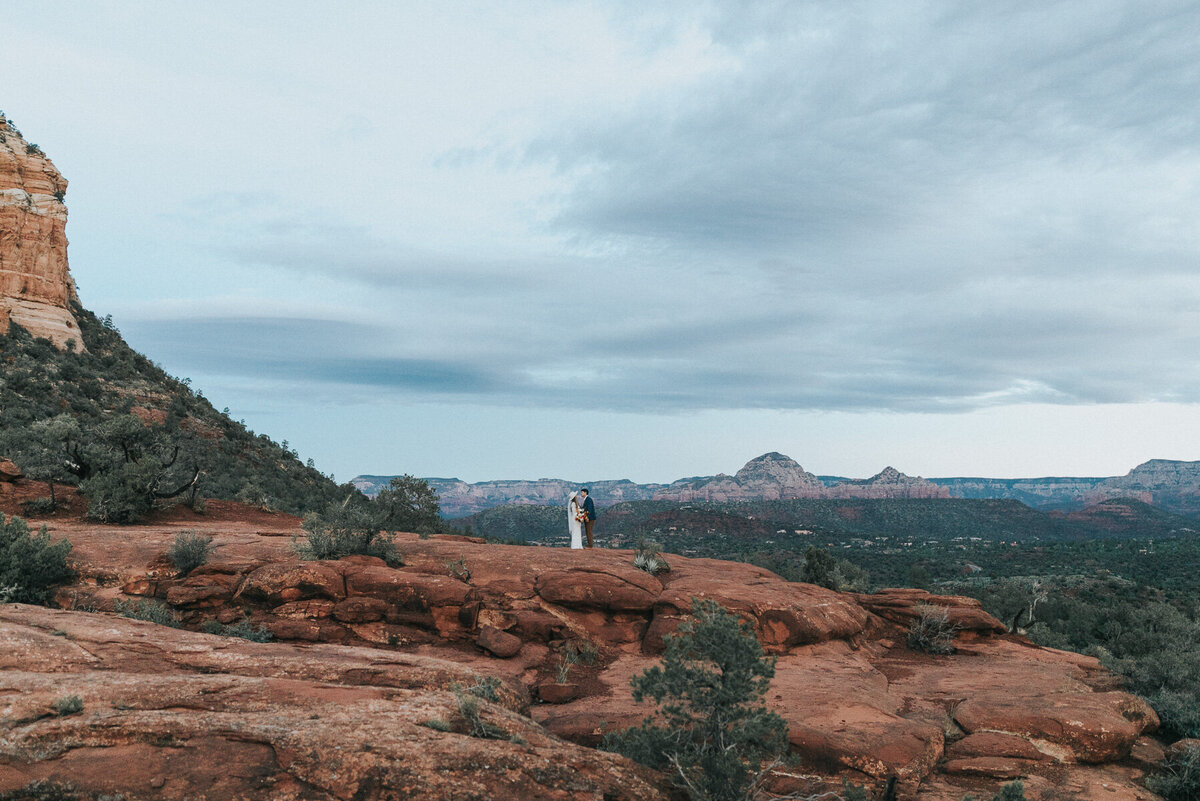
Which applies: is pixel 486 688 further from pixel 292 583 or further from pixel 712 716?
pixel 292 583

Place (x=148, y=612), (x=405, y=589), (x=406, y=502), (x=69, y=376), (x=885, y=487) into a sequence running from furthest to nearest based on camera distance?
(x=885, y=487)
(x=69, y=376)
(x=406, y=502)
(x=405, y=589)
(x=148, y=612)

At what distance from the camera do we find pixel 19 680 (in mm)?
6270

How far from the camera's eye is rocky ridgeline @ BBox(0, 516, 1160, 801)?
5551mm

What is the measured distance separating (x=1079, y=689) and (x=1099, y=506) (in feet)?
467

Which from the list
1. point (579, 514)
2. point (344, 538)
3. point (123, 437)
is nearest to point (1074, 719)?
point (579, 514)

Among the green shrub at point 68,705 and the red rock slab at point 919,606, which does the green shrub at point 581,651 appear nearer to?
the green shrub at point 68,705

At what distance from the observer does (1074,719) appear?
9859mm

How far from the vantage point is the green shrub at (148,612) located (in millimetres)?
10578

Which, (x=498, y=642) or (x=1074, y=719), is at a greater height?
(x=498, y=642)

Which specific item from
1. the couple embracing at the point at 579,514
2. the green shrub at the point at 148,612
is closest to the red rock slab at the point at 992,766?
the couple embracing at the point at 579,514

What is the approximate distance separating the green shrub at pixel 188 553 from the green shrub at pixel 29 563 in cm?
166

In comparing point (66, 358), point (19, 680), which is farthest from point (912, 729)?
point (66, 358)

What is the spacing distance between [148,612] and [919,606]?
738 inches

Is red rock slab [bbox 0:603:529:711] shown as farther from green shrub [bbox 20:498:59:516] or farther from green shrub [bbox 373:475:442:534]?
green shrub [bbox 373:475:442:534]
